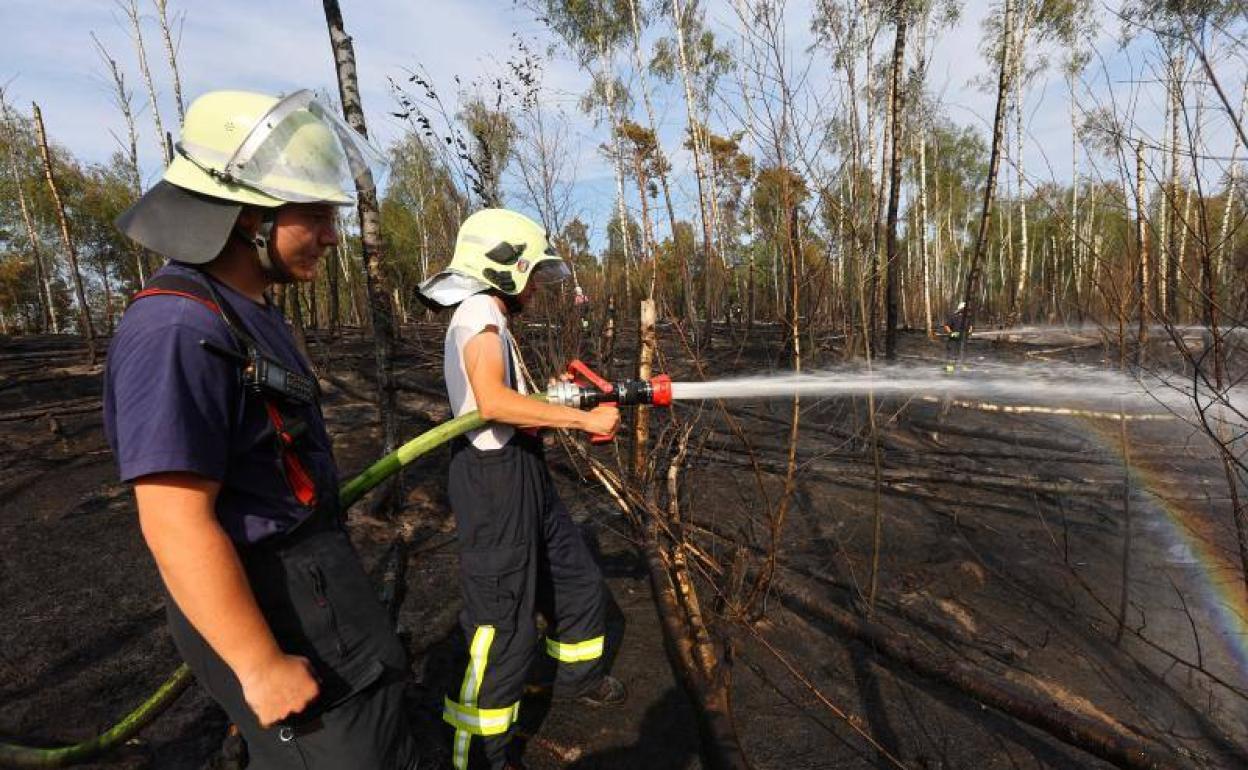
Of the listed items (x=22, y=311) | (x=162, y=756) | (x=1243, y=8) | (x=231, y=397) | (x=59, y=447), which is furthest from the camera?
(x=22, y=311)

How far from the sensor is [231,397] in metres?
1.20

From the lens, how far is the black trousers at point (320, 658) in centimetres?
133

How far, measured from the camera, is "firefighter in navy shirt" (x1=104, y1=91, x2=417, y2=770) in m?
1.10

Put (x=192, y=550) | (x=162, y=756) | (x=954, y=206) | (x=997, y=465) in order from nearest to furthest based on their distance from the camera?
(x=192, y=550)
(x=162, y=756)
(x=997, y=465)
(x=954, y=206)

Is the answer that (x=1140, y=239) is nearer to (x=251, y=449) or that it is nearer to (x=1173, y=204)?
(x=1173, y=204)

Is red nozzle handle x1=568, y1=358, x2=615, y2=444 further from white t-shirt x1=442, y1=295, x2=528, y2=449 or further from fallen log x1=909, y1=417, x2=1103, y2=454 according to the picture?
fallen log x1=909, y1=417, x2=1103, y2=454

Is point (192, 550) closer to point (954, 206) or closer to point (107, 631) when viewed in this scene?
point (107, 631)

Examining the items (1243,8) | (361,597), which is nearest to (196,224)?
(361,597)

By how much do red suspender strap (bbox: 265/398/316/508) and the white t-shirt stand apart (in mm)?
1013

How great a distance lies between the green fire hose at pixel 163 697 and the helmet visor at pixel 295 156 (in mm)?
878

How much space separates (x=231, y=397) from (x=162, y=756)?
2459 mm

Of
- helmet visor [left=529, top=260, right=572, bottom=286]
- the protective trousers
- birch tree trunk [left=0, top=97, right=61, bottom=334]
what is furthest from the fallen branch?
birch tree trunk [left=0, top=97, right=61, bottom=334]

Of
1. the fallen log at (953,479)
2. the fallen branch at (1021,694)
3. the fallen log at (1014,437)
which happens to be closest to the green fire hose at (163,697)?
the fallen branch at (1021,694)

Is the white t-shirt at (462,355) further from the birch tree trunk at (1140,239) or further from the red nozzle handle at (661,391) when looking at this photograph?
the birch tree trunk at (1140,239)
